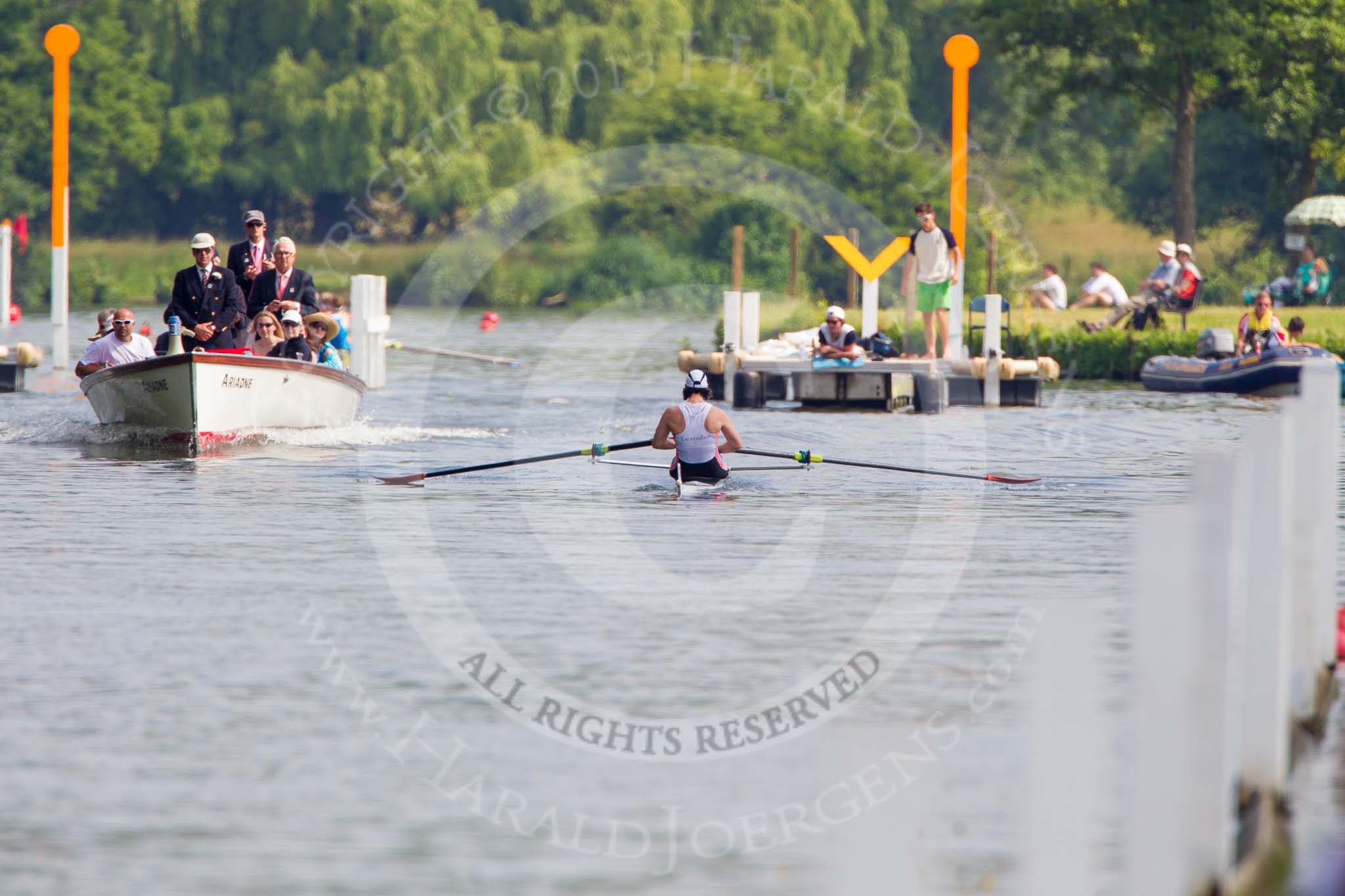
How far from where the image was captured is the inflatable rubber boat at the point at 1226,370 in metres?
29.1

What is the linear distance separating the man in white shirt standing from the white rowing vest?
905 centimetres

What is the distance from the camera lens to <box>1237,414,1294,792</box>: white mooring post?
786 centimetres

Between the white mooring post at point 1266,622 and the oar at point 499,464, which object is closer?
the white mooring post at point 1266,622

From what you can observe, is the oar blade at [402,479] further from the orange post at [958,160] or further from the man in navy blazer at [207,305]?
the orange post at [958,160]

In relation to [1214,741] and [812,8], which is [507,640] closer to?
[1214,741]

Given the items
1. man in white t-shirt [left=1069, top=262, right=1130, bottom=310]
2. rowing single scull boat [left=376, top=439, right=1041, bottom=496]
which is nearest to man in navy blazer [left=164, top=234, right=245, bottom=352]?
rowing single scull boat [left=376, top=439, right=1041, bottom=496]

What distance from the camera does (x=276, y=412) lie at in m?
22.9

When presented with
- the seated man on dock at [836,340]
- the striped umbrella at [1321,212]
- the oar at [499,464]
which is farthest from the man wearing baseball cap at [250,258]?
the striped umbrella at [1321,212]

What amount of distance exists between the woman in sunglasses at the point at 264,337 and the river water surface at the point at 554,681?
2.16 m

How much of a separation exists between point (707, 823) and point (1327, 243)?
48688 millimetres

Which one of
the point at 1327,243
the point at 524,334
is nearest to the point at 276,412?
the point at 524,334

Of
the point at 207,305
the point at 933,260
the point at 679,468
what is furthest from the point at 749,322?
the point at 679,468

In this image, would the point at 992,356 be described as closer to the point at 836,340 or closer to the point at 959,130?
the point at 836,340

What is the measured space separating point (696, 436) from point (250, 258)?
5817mm
